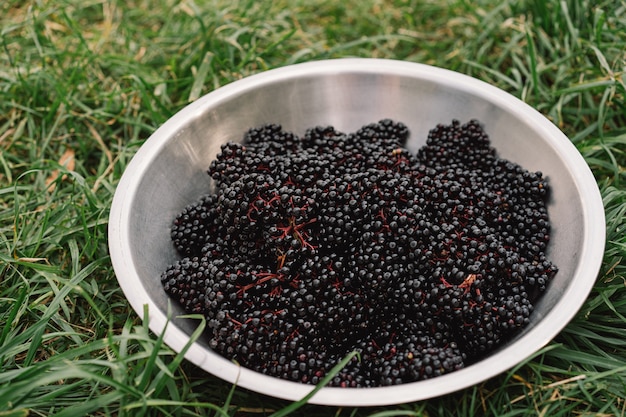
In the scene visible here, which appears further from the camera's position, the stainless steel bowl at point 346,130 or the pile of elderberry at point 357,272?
the pile of elderberry at point 357,272

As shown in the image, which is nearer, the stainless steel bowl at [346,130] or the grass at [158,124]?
the stainless steel bowl at [346,130]

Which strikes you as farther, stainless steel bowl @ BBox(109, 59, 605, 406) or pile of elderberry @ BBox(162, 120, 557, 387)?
pile of elderberry @ BBox(162, 120, 557, 387)

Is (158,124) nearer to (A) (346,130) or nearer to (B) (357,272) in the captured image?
(A) (346,130)

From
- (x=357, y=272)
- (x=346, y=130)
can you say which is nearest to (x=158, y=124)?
(x=346, y=130)
